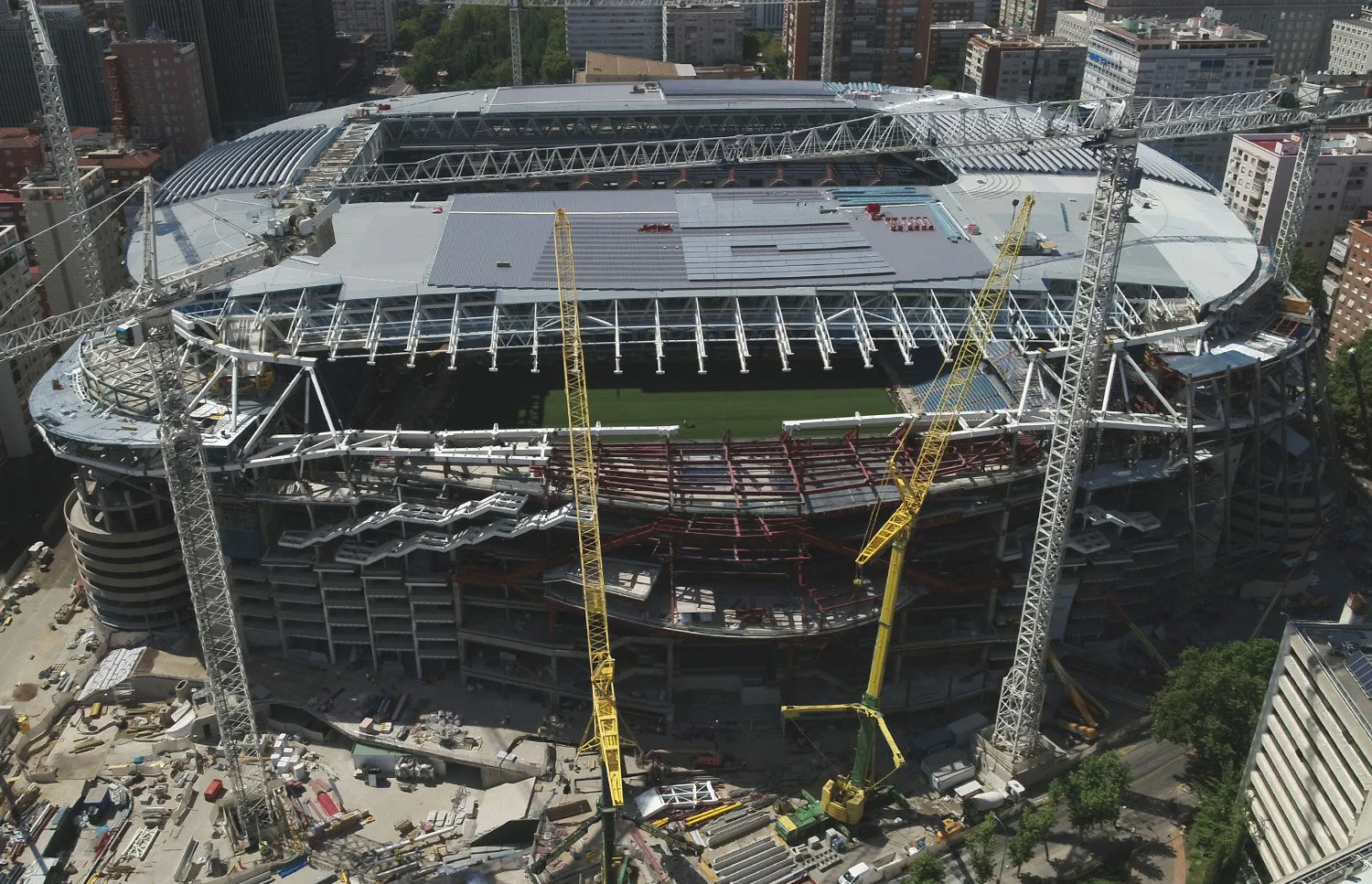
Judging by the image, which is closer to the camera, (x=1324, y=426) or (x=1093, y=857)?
(x=1093, y=857)

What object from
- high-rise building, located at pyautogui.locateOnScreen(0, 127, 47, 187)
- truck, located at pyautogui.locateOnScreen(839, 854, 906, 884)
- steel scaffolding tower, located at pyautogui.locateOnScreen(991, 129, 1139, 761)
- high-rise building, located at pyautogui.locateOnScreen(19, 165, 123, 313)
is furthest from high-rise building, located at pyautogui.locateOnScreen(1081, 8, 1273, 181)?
high-rise building, located at pyautogui.locateOnScreen(0, 127, 47, 187)

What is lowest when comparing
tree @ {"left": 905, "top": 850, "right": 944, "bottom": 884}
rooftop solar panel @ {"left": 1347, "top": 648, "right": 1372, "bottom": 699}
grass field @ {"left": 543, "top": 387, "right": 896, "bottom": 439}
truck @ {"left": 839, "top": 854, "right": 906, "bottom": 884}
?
truck @ {"left": 839, "top": 854, "right": 906, "bottom": 884}

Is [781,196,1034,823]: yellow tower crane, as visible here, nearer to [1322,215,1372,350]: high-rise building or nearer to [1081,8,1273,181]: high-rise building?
[1322,215,1372,350]: high-rise building

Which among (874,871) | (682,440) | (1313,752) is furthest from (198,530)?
(1313,752)

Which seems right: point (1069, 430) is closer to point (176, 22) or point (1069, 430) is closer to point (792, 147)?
point (792, 147)

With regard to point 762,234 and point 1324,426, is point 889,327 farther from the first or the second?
point 1324,426

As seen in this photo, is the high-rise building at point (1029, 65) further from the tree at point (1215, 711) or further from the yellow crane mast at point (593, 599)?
the tree at point (1215, 711)

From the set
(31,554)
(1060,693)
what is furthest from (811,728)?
(31,554)
